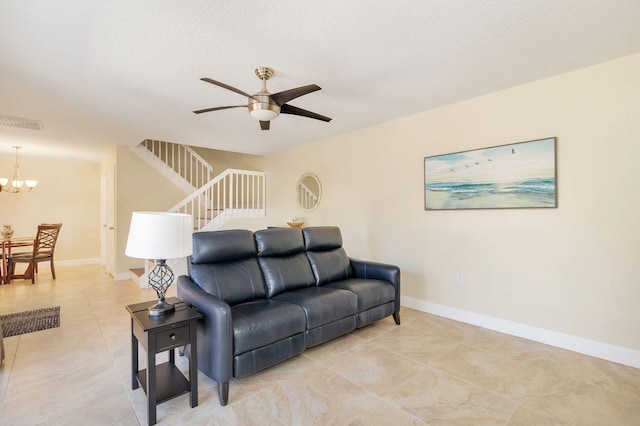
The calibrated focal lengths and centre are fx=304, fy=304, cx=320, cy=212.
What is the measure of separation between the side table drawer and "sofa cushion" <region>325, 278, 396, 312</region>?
1.54m

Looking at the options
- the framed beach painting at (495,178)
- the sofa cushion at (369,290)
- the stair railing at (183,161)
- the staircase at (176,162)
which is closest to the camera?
the framed beach painting at (495,178)

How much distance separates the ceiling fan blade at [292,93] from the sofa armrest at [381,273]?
2009 millimetres

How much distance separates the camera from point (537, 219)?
2902mm

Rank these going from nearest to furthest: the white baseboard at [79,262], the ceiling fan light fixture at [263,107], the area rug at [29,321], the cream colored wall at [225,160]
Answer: the ceiling fan light fixture at [263,107] → the area rug at [29,321] → the white baseboard at [79,262] → the cream colored wall at [225,160]

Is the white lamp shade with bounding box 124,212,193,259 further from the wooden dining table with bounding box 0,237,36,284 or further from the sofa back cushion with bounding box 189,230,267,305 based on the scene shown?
the wooden dining table with bounding box 0,237,36,284

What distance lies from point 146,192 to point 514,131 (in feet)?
19.2

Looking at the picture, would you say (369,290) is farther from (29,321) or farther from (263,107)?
(29,321)

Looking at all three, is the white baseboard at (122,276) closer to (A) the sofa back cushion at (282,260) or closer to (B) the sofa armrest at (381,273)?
(A) the sofa back cushion at (282,260)

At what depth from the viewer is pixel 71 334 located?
10.0ft

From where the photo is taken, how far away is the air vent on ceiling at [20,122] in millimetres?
3821

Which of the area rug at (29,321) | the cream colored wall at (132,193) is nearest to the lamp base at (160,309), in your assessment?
the area rug at (29,321)

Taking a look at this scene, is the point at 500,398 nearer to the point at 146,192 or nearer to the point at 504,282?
the point at 504,282

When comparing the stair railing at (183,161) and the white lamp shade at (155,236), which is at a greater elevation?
the stair railing at (183,161)

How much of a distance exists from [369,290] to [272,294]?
37.8 inches
